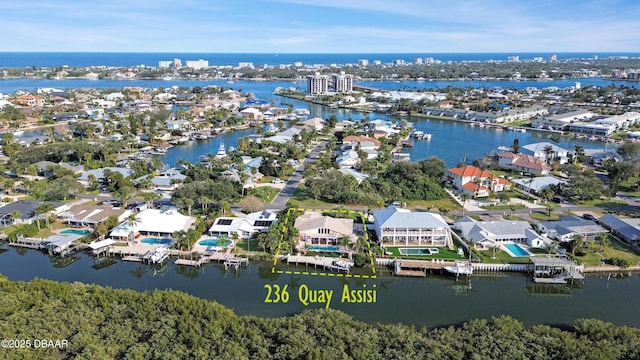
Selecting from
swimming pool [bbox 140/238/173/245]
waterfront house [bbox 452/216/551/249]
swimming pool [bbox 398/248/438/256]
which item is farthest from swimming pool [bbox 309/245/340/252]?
swimming pool [bbox 140/238/173/245]

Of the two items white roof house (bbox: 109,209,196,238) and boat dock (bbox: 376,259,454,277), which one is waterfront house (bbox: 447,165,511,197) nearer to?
boat dock (bbox: 376,259,454,277)

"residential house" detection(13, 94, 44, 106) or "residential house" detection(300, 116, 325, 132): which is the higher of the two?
"residential house" detection(13, 94, 44, 106)

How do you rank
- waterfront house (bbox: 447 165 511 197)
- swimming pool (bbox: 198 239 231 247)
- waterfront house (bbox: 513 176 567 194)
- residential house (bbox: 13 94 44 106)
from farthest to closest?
residential house (bbox: 13 94 44 106)
waterfront house (bbox: 513 176 567 194)
waterfront house (bbox: 447 165 511 197)
swimming pool (bbox: 198 239 231 247)

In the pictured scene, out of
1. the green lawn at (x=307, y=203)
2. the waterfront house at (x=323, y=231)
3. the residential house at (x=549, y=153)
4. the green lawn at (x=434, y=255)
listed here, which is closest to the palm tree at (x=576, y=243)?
the green lawn at (x=434, y=255)

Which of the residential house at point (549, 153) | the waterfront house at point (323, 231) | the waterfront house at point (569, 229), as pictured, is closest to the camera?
the waterfront house at point (323, 231)

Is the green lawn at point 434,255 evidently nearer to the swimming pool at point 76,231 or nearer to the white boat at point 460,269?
the white boat at point 460,269

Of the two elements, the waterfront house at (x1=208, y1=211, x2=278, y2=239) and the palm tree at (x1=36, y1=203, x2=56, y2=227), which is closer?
the waterfront house at (x1=208, y1=211, x2=278, y2=239)
